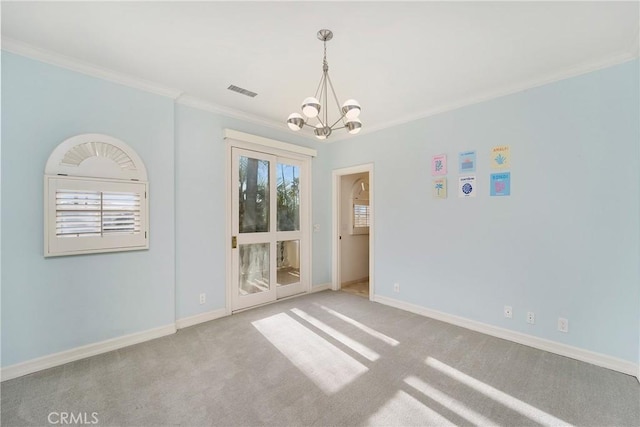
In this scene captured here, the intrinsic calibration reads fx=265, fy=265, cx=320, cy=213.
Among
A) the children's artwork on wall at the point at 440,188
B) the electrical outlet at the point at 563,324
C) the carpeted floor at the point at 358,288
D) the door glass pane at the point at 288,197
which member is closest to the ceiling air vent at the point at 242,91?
the door glass pane at the point at 288,197

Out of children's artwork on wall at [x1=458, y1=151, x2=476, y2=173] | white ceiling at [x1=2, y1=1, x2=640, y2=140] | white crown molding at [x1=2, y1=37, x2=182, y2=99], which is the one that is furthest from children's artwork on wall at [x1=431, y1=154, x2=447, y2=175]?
white crown molding at [x1=2, y1=37, x2=182, y2=99]

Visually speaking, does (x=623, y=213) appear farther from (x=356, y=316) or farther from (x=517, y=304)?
(x=356, y=316)

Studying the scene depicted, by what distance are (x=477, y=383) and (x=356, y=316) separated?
5.19 ft

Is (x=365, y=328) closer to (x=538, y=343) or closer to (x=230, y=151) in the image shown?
(x=538, y=343)

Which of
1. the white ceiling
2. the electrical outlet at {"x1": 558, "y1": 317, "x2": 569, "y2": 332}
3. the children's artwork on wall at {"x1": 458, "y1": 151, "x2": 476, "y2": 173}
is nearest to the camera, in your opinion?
the white ceiling

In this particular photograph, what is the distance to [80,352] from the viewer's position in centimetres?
243

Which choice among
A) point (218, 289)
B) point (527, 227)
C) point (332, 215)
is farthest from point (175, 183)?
point (527, 227)

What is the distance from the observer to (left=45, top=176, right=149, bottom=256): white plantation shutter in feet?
7.59

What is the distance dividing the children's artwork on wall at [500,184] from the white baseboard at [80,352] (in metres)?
3.91

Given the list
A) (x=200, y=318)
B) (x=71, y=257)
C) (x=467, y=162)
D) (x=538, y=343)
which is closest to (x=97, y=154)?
(x=71, y=257)

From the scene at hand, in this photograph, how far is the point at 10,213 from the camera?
215cm

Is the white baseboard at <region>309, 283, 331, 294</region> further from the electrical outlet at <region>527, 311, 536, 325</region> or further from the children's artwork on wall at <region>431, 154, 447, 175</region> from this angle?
the electrical outlet at <region>527, 311, 536, 325</region>

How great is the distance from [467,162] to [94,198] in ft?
13.0

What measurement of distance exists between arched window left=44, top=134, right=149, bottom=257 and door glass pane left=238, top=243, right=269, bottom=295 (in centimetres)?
128
